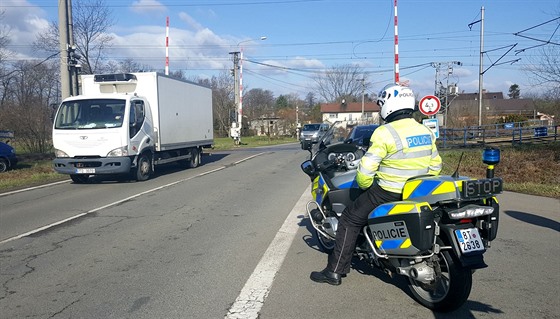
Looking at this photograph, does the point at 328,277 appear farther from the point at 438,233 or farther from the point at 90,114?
the point at 90,114

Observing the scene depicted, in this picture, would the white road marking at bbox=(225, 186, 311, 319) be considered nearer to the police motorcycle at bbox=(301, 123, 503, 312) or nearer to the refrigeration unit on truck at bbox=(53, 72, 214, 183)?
the police motorcycle at bbox=(301, 123, 503, 312)

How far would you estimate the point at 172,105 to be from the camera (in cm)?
1636

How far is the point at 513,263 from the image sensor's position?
18.0 ft

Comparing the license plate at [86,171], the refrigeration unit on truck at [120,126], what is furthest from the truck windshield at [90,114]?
the license plate at [86,171]

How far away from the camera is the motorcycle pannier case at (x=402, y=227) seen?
3.86m

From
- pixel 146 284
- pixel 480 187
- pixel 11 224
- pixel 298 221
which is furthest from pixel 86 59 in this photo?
pixel 480 187

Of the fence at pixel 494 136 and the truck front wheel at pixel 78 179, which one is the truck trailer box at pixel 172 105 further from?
the fence at pixel 494 136

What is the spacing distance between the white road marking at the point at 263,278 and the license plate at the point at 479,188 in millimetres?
2111

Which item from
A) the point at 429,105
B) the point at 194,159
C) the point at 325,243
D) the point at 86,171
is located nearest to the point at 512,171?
the point at 429,105

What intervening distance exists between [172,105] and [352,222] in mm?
12940

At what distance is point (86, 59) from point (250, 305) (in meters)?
29.9

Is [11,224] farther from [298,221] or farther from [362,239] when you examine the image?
[362,239]

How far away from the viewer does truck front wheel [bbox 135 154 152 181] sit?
14.1m

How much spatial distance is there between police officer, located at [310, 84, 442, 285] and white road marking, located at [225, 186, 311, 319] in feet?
3.01
